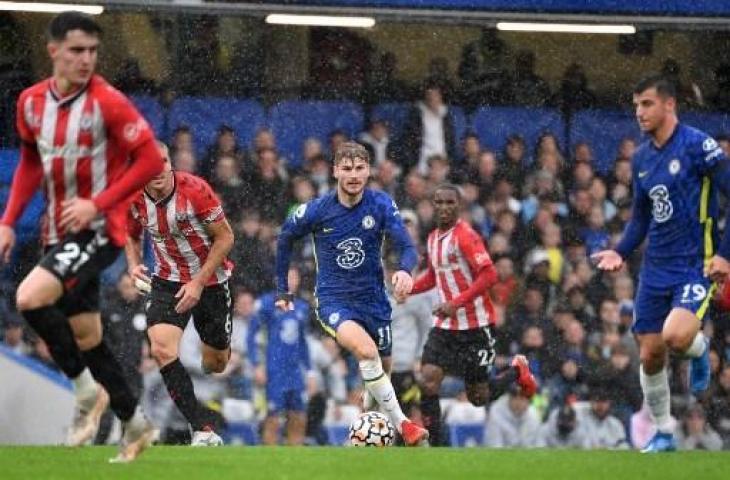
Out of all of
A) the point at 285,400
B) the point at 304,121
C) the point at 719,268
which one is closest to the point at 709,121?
the point at 304,121

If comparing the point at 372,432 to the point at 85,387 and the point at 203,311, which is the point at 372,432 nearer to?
the point at 203,311

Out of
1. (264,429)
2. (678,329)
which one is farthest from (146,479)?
(264,429)

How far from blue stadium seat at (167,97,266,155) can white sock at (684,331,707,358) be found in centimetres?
676

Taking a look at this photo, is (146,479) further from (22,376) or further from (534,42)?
(534,42)

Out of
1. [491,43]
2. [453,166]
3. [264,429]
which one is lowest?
[264,429]

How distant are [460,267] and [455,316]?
1.42 feet

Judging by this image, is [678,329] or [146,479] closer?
[146,479]

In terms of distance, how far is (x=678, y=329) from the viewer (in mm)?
10883

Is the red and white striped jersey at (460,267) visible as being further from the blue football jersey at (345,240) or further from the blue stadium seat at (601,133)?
the blue stadium seat at (601,133)

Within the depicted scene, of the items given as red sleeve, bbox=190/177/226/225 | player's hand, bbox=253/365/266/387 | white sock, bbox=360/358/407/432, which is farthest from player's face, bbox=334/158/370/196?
player's hand, bbox=253/365/266/387

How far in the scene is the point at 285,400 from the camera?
54.2ft

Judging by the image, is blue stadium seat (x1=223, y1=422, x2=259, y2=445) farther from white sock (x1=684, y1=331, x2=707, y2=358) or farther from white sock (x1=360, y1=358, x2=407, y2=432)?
white sock (x1=684, y1=331, x2=707, y2=358)

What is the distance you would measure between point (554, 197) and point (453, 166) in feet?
3.56

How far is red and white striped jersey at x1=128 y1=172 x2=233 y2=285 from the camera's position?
40.6ft
